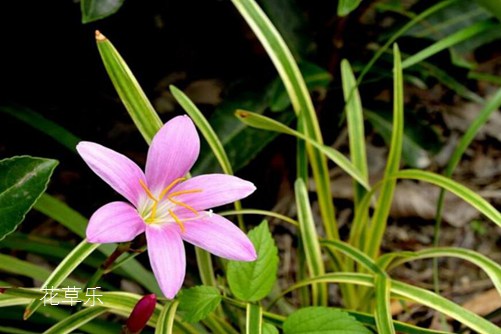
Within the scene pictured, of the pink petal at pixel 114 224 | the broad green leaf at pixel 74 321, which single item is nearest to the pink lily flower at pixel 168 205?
the pink petal at pixel 114 224

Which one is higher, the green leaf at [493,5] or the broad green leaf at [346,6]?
the broad green leaf at [346,6]

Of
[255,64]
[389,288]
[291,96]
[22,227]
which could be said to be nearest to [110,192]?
[22,227]

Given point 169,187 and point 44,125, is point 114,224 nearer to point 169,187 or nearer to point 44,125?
point 169,187

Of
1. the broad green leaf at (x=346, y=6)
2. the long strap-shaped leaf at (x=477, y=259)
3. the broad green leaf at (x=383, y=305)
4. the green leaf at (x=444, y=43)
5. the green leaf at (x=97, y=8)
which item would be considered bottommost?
the long strap-shaped leaf at (x=477, y=259)

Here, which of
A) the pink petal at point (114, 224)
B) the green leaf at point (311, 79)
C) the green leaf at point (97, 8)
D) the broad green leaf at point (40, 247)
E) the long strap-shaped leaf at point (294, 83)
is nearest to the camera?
the pink petal at point (114, 224)

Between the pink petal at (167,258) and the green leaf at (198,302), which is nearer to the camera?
the pink petal at (167,258)

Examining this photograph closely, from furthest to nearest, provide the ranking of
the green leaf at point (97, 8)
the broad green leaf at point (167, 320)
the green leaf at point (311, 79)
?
the green leaf at point (311, 79) → the green leaf at point (97, 8) → the broad green leaf at point (167, 320)

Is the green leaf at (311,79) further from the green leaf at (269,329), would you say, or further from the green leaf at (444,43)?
the green leaf at (269,329)
